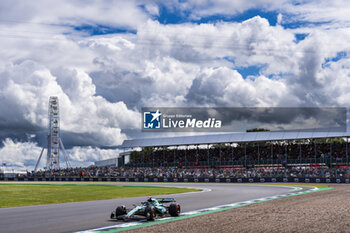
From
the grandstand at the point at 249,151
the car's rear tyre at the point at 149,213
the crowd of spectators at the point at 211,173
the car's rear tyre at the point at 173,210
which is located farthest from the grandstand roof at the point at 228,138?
the car's rear tyre at the point at 149,213

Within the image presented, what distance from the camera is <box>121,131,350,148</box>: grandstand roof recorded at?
59.7 m

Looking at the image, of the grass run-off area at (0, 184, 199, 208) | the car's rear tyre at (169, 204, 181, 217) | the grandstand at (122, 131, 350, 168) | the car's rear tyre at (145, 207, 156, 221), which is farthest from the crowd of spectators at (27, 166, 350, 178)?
the car's rear tyre at (145, 207, 156, 221)

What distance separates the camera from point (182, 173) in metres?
57.0

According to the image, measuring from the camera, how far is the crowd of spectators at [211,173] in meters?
46.1

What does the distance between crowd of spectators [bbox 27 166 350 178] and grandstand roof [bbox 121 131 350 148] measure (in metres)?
5.40

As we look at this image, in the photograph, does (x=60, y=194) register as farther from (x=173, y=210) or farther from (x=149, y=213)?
(x=149, y=213)

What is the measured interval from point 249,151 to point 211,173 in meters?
15.3

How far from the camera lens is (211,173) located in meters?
54.0

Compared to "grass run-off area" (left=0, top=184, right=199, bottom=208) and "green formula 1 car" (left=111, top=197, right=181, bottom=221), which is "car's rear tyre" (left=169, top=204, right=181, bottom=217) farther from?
"grass run-off area" (left=0, top=184, right=199, bottom=208)

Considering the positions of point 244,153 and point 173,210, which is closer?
point 173,210

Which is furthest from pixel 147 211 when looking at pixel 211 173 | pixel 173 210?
pixel 211 173

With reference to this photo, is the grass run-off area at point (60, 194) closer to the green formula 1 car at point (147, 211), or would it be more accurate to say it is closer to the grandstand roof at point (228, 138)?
the green formula 1 car at point (147, 211)

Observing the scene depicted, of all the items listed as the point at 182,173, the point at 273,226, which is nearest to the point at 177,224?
the point at 273,226

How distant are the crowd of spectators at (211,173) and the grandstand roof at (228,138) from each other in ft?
17.7
